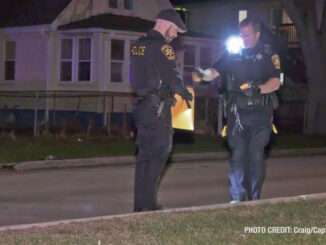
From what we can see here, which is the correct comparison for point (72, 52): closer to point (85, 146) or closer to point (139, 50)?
point (85, 146)

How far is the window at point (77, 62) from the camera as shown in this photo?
26.3 metres

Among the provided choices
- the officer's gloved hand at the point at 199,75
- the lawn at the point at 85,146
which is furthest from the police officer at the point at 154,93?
the lawn at the point at 85,146

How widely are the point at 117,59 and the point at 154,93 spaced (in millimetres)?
19496

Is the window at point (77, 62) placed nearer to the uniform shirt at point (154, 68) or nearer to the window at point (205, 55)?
the window at point (205, 55)

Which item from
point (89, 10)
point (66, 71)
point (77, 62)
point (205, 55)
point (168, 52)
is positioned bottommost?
point (66, 71)

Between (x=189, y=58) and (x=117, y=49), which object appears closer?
(x=117, y=49)

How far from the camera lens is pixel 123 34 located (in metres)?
26.0

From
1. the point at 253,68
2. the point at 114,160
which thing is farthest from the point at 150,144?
the point at 114,160

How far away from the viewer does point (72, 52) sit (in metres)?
26.6

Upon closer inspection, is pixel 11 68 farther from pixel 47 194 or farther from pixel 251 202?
pixel 251 202

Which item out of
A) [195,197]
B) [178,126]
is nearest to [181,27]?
[178,126]

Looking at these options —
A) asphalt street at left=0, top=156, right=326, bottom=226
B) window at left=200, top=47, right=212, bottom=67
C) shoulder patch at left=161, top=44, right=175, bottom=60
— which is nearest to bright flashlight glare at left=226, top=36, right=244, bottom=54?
shoulder patch at left=161, top=44, right=175, bottom=60

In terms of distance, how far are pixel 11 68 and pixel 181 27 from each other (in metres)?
21.9

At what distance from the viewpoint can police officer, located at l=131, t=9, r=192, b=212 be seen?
7039 mm
